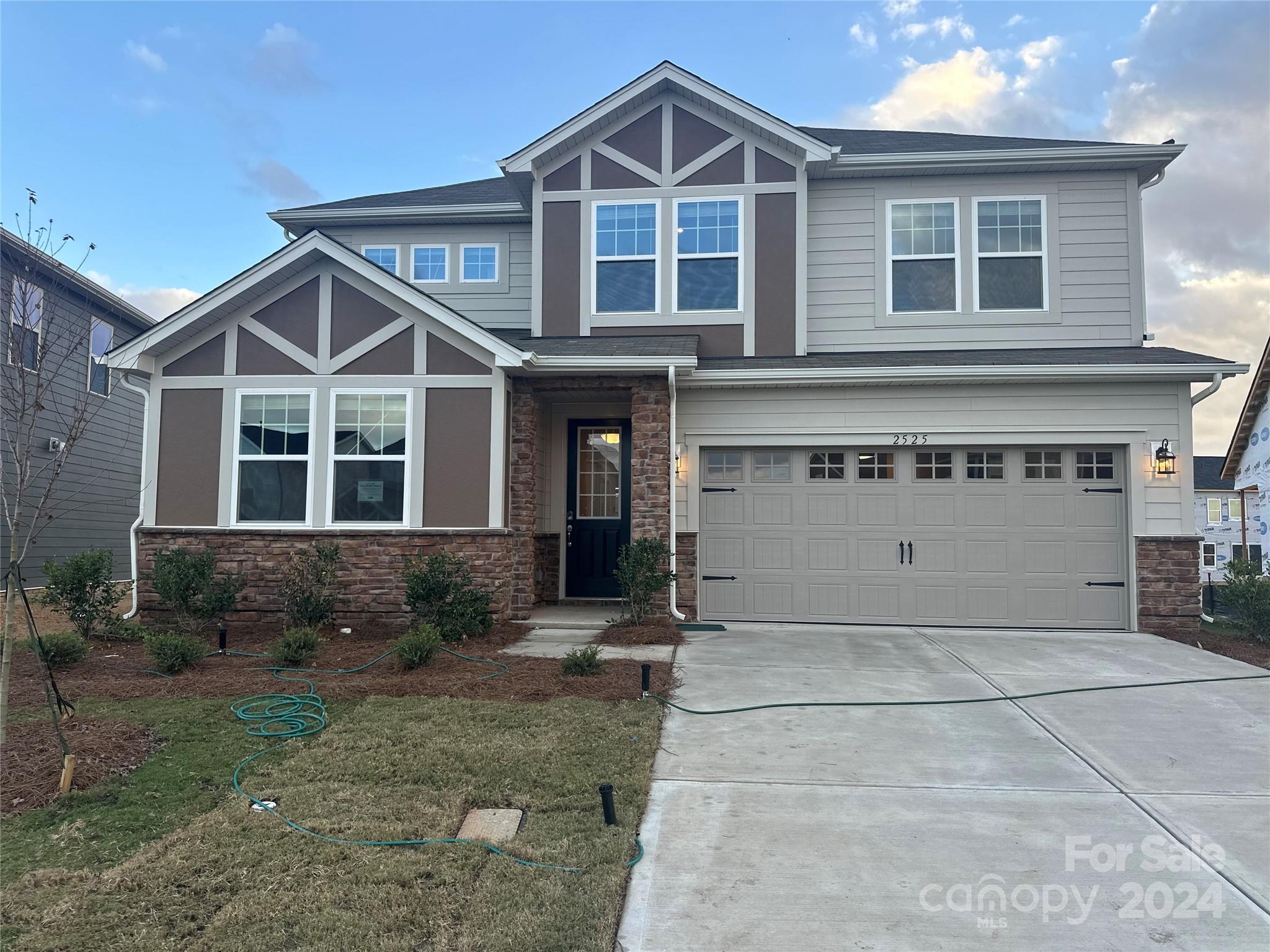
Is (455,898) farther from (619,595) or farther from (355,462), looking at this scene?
(619,595)

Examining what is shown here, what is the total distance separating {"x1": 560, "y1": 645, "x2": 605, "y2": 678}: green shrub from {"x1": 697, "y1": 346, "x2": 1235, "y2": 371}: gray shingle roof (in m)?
4.29

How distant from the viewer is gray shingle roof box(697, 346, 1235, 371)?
889 cm

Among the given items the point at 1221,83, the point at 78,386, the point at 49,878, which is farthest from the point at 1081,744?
the point at 78,386

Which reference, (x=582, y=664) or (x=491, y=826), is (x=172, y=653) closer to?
(x=582, y=664)

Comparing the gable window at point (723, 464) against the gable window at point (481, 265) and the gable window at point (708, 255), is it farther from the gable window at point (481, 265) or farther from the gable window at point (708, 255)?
the gable window at point (481, 265)

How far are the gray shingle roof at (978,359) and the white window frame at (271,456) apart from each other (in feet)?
15.1

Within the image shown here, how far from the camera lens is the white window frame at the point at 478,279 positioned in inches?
455

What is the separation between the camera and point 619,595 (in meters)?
10.5

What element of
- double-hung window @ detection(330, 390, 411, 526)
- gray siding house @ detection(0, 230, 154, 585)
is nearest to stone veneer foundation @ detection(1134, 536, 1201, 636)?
double-hung window @ detection(330, 390, 411, 526)

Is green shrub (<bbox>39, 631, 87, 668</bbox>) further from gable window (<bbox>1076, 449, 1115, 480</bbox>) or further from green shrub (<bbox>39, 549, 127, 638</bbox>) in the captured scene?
gable window (<bbox>1076, 449, 1115, 480</bbox>)

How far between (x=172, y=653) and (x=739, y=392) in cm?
656

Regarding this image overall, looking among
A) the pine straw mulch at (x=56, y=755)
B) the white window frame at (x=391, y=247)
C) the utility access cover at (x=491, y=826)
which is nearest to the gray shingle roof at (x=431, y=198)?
the white window frame at (x=391, y=247)

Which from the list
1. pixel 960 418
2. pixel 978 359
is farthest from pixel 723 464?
pixel 978 359

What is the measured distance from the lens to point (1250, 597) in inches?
328
